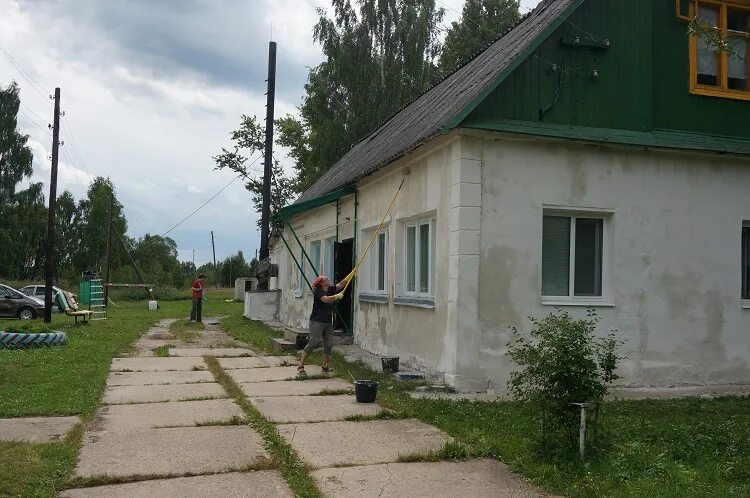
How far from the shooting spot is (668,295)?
10.0 m

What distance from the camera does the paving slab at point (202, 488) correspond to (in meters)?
4.98

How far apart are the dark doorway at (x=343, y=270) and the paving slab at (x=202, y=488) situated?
9.57 m

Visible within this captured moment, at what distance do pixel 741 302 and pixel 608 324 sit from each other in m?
2.30

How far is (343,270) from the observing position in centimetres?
1530

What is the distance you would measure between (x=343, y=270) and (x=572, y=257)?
6.50 metres

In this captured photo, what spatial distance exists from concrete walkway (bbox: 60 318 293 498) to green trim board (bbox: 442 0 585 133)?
4583 mm

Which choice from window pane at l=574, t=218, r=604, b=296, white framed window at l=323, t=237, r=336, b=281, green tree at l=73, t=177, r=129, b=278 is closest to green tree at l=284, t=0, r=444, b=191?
white framed window at l=323, t=237, r=336, b=281

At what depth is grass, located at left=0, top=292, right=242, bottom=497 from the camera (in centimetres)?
527

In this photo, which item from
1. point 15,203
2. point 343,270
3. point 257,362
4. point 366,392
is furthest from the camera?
point 15,203

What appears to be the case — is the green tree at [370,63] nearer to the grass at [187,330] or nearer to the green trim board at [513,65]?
the grass at [187,330]

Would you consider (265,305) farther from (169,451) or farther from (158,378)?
(169,451)

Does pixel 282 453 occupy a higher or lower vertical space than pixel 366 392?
lower

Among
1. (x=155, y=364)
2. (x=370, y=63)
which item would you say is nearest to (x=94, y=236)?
(x=370, y=63)

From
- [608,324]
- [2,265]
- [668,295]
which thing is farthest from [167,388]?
[2,265]
